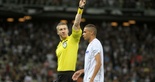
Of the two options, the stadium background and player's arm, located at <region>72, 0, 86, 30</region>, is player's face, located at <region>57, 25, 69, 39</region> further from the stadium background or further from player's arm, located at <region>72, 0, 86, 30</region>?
the stadium background

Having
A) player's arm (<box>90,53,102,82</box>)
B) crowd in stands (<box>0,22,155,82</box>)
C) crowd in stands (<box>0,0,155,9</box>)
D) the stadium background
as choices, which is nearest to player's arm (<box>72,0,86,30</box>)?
player's arm (<box>90,53,102,82</box>)

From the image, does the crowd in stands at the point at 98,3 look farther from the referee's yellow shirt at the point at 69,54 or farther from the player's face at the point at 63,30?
the referee's yellow shirt at the point at 69,54

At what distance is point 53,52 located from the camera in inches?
1085

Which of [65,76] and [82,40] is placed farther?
[82,40]

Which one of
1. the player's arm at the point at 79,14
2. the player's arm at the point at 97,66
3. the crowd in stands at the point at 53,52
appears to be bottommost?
the crowd in stands at the point at 53,52

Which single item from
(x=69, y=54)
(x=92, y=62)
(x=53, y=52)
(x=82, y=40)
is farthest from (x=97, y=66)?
(x=82, y=40)

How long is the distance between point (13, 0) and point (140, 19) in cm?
798

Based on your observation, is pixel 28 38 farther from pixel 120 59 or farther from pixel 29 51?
pixel 120 59

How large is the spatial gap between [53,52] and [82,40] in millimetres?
2055

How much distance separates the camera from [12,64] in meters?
25.1

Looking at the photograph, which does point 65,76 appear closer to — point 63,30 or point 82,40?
point 63,30

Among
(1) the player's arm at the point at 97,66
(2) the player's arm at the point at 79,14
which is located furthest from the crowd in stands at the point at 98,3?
(1) the player's arm at the point at 97,66

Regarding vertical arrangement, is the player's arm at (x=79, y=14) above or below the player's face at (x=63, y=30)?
above

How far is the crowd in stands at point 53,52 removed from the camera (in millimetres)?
24533
